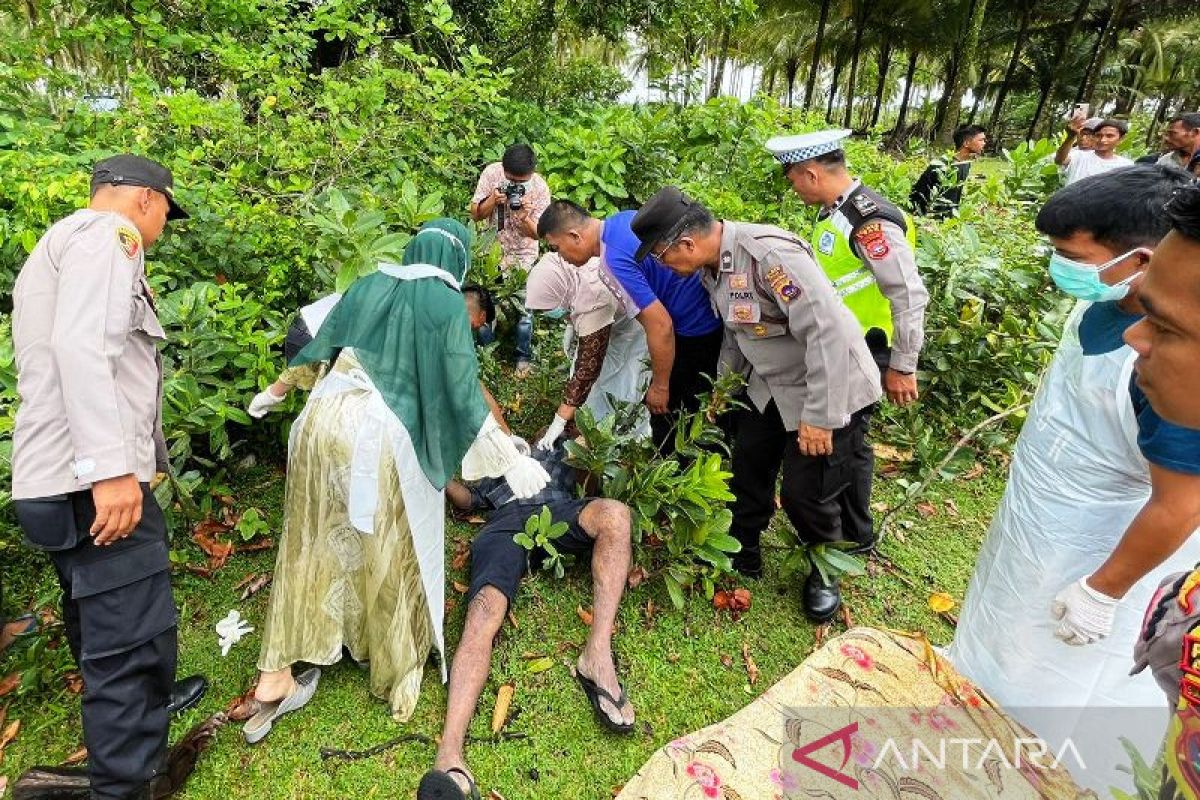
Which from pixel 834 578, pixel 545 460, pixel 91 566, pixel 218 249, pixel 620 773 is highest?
pixel 218 249

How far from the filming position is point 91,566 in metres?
1.81

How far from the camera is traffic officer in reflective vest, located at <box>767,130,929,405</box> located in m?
2.72

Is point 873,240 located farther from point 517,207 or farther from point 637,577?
point 517,207

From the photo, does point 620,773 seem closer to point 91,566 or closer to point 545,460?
point 545,460

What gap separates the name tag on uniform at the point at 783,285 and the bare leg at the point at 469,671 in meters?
1.49

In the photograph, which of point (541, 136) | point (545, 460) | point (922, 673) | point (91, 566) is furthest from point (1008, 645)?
point (541, 136)

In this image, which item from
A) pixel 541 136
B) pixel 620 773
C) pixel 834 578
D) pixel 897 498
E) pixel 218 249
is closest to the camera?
pixel 620 773

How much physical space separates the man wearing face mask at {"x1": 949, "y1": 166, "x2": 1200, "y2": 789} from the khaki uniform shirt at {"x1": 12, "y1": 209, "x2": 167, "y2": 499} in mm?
2451

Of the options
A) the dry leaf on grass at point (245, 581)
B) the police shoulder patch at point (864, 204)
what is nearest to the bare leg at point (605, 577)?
the dry leaf on grass at point (245, 581)

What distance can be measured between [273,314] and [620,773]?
2.38 m

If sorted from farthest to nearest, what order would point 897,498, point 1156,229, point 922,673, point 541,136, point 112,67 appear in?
1. point 541,136
2. point 112,67
3. point 897,498
4. point 922,673
5. point 1156,229

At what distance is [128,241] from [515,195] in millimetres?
2900

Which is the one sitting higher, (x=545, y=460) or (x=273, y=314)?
(x=273, y=314)

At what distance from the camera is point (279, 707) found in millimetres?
2248
